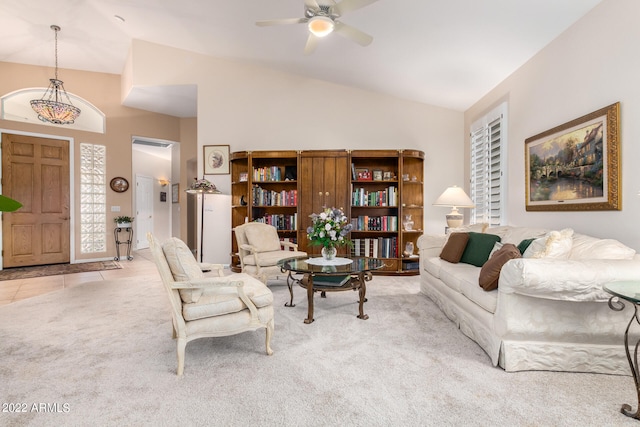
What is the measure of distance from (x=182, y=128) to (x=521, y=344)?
7722 mm

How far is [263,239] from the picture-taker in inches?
181

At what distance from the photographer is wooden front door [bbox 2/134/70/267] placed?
19.1ft

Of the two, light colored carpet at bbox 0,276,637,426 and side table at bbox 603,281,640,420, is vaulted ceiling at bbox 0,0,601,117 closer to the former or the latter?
side table at bbox 603,281,640,420

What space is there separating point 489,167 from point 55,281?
6.69 meters

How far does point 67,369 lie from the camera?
2135 millimetres

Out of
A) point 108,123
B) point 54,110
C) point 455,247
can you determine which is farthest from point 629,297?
point 108,123

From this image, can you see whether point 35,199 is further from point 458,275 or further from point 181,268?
point 458,275

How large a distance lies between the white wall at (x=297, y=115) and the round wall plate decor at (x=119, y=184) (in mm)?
2162

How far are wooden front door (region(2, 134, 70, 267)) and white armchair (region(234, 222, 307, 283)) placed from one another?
4.39m

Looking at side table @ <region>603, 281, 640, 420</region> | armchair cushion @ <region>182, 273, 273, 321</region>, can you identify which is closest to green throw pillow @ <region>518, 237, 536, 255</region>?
side table @ <region>603, 281, 640, 420</region>

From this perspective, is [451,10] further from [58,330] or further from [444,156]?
[58,330]

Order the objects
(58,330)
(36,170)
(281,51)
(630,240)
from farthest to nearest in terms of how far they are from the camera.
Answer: (36,170)
(281,51)
(58,330)
(630,240)

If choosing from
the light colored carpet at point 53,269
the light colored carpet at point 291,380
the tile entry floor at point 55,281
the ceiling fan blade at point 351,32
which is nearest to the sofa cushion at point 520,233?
the light colored carpet at point 291,380

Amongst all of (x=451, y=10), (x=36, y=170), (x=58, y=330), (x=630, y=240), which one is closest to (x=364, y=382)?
(x=630, y=240)
